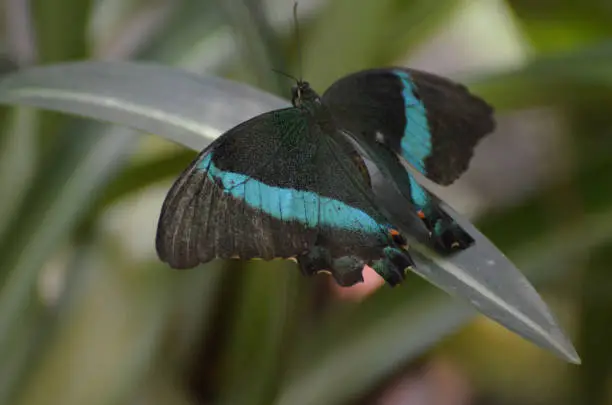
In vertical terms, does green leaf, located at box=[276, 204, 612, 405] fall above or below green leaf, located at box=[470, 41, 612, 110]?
below

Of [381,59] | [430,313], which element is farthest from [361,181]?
[381,59]

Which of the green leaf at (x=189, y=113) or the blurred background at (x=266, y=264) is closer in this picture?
the green leaf at (x=189, y=113)

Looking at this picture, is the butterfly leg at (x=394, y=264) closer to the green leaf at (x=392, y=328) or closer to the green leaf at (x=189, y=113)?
the green leaf at (x=189, y=113)

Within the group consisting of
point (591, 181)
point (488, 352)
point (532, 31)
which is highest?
point (532, 31)

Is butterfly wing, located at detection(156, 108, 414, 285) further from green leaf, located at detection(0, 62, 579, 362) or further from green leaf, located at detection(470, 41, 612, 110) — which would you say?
green leaf, located at detection(470, 41, 612, 110)

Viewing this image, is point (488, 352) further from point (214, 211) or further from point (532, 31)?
point (214, 211)

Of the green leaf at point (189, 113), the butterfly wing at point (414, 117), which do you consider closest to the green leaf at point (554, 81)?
the butterfly wing at point (414, 117)

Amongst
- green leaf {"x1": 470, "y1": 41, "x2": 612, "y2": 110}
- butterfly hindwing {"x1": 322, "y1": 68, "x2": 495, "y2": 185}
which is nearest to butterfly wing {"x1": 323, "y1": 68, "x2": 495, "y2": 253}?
butterfly hindwing {"x1": 322, "y1": 68, "x2": 495, "y2": 185}

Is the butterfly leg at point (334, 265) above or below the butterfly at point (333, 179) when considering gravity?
below
